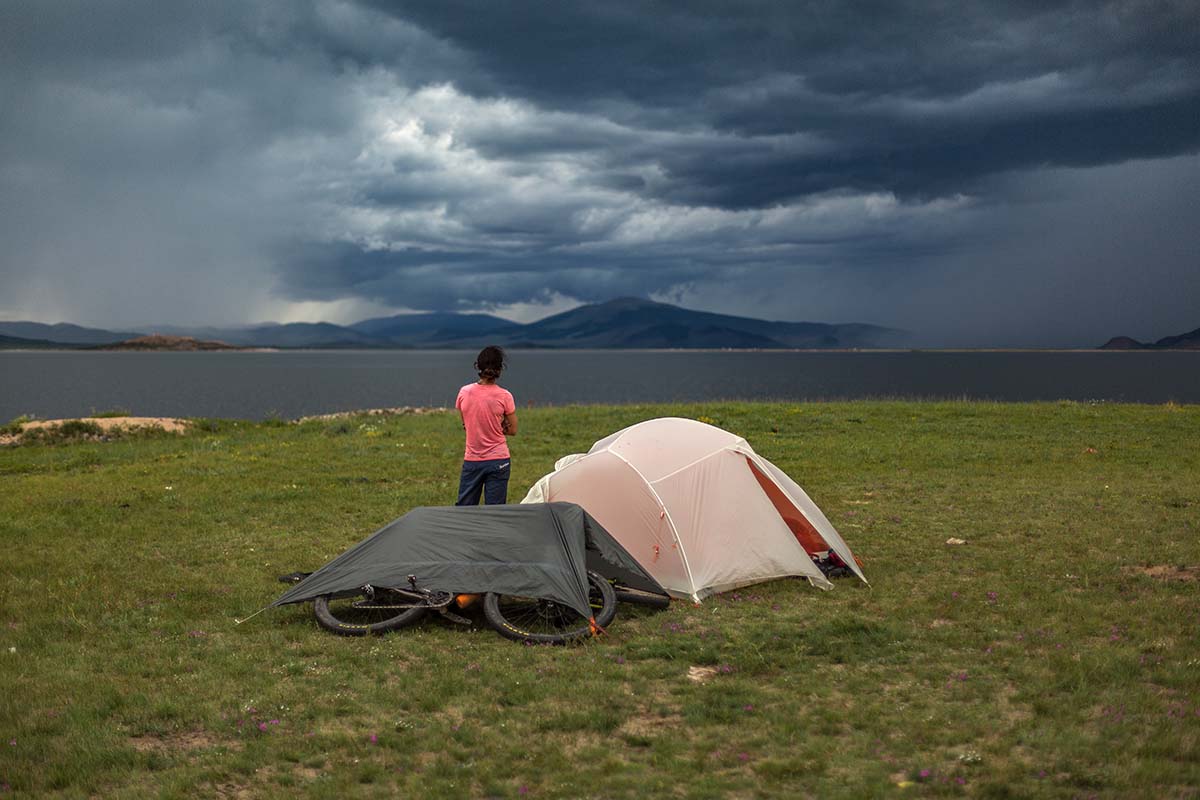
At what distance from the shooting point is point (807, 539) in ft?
41.7

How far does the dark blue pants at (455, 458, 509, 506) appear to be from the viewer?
40.0 feet

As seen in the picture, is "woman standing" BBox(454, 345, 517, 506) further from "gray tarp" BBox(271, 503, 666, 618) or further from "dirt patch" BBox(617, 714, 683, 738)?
"dirt patch" BBox(617, 714, 683, 738)

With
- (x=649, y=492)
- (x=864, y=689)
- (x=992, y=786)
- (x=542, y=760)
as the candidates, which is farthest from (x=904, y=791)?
(x=649, y=492)

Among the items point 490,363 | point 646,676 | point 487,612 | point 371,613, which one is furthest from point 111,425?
point 646,676

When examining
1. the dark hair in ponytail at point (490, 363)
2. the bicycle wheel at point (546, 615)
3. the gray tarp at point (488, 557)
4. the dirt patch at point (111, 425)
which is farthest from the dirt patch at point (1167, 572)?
the dirt patch at point (111, 425)

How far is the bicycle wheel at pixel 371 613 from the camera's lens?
370 inches

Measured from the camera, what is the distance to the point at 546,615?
31.6 feet

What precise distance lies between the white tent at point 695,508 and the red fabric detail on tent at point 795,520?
0.9 inches

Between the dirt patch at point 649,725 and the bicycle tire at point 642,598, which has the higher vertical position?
the bicycle tire at point 642,598

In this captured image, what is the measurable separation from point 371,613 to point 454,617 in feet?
3.44

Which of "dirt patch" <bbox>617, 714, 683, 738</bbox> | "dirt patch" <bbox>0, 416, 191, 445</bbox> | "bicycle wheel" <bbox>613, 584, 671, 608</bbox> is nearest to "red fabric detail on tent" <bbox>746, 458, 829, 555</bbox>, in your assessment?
"bicycle wheel" <bbox>613, 584, 671, 608</bbox>

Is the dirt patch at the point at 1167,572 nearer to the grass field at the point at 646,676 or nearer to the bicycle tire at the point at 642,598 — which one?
the grass field at the point at 646,676

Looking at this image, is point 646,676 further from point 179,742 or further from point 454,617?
point 179,742

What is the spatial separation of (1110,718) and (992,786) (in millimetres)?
1757
